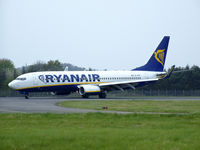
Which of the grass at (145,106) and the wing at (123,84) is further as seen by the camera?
the wing at (123,84)

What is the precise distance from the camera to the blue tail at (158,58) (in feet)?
192

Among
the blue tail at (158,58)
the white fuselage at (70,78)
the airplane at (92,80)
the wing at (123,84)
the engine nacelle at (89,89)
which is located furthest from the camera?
the blue tail at (158,58)

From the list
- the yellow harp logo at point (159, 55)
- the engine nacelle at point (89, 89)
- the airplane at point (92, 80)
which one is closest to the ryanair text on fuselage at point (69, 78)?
the airplane at point (92, 80)

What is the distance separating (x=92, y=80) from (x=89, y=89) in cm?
307

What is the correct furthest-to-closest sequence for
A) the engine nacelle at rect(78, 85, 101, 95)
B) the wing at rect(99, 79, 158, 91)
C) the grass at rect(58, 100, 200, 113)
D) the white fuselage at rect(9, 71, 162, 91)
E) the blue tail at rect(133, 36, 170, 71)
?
1. the blue tail at rect(133, 36, 170, 71)
2. the wing at rect(99, 79, 158, 91)
3. the engine nacelle at rect(78, 85, 101, 95)
4. the white fuselage at rect(9, 71, 162, 91)
5. the grass at rect(58, 100, 200, 113)

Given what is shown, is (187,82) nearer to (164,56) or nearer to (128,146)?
(164,56)

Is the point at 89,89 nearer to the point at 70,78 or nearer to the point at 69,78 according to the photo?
the point at 70,78

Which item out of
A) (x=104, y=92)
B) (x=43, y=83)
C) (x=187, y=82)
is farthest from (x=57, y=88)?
(x=187, y=82)

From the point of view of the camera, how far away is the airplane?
1874 inches

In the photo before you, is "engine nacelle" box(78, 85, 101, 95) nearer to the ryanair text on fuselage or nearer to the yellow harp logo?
the ryanair text on fuselage

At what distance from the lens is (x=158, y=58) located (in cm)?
5894

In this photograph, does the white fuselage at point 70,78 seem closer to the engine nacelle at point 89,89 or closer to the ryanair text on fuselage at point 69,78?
the ryanair text on fuselage at point 69,78

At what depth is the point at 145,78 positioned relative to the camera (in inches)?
2265

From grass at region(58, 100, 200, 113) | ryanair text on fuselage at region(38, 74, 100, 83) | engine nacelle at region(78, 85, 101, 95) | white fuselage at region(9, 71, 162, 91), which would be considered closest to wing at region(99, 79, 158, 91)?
engine nacelle at region(78, 85, 101, 95)
